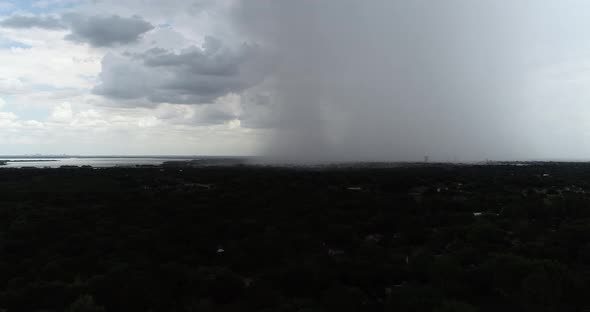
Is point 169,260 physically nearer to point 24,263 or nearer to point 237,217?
point 24,263

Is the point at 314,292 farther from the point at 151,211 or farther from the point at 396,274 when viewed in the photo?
the point at 151,211

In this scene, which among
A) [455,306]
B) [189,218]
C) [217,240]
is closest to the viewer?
[455,306]

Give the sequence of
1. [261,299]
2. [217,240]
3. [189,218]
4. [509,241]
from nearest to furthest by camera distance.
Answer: [261,299] < [509,241] < [217,240] < [189,218]

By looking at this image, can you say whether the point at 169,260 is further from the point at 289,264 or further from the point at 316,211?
the point at 316,211

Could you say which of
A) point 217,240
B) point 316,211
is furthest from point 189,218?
point 316,211

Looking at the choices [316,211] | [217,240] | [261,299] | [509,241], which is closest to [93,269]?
[217,240]

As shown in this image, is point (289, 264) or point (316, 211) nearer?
point (289, 264)

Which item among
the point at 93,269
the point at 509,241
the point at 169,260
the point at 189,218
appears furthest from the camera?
the point at 189,218

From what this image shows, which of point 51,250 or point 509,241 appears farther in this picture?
point 509,241

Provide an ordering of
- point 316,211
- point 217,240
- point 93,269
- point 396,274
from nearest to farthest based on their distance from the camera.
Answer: point 396,274
point 93,269
point 217,240
point 316,211
